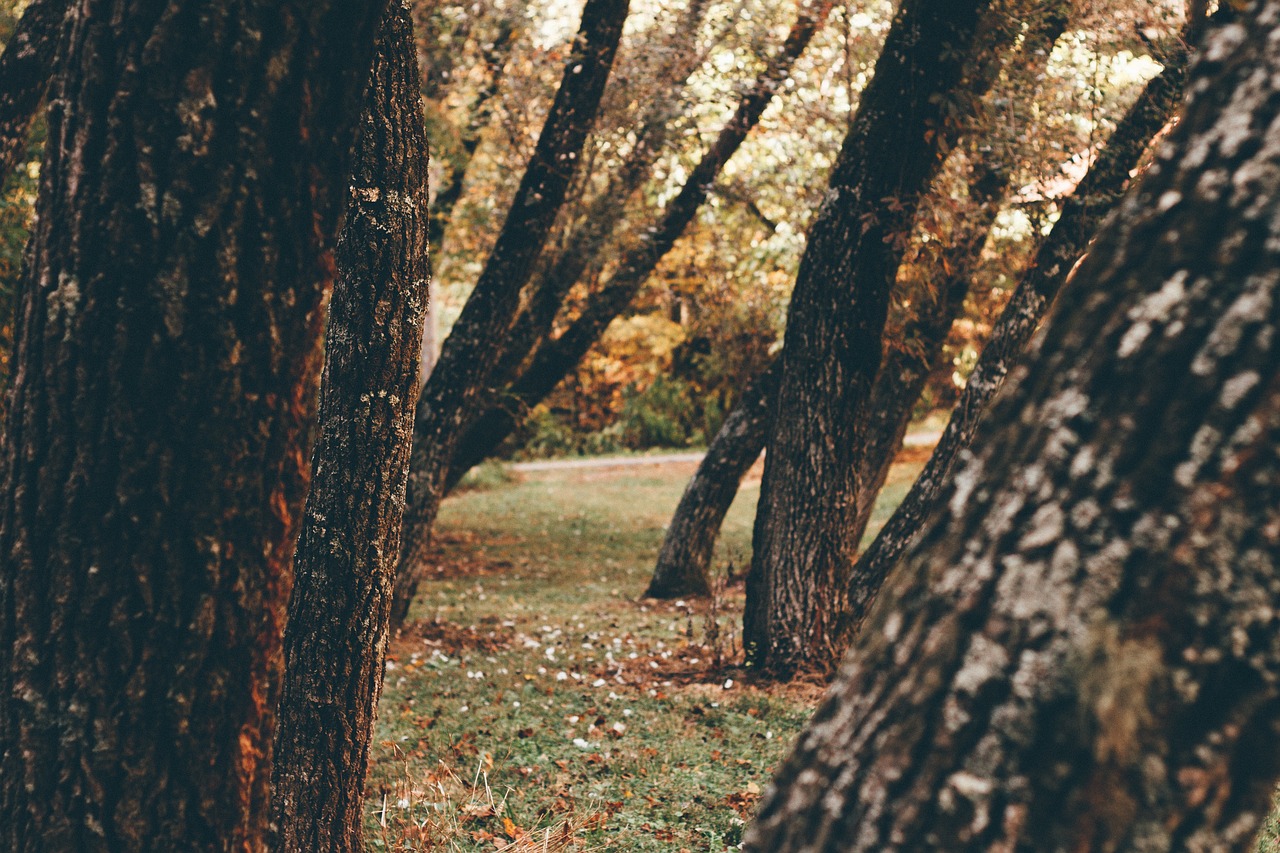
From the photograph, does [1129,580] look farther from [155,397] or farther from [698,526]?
[698,526]

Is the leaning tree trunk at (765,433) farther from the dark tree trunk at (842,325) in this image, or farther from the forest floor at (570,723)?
the dark tree trunk at (842,325)

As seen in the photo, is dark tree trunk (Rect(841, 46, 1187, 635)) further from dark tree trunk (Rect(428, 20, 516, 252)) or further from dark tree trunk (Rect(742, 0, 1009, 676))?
dark tree trunk (Rect(428, 20, 516, 252))

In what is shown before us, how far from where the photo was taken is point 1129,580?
118cm

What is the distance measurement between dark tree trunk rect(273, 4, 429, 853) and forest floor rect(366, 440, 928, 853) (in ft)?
3.82

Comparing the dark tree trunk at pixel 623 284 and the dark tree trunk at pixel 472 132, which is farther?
the dark tree trunk at pixel 472 132

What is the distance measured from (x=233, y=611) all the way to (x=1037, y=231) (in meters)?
7.34

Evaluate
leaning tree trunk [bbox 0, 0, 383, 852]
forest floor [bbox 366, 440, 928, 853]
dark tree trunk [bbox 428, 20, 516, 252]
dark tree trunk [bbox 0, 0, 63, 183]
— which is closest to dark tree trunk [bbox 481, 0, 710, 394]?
dark tree trunk [bbox 428, 20, 516, 252]

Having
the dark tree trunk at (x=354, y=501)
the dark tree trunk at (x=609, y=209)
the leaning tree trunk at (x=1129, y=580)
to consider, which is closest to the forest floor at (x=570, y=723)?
the dark tree trunk at (x=354, y=501)

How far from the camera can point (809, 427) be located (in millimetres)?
6148

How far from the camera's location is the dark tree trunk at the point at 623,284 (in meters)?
9.33

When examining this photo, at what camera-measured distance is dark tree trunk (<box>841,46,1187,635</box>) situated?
6.25 metres

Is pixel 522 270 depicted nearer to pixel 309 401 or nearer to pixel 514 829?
pixel 514 829

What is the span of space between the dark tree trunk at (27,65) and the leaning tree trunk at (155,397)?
3.93 metres

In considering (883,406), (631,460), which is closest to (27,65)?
(883,406)
